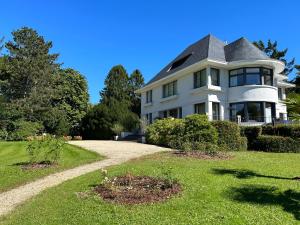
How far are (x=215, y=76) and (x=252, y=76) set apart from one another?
10.4 ft

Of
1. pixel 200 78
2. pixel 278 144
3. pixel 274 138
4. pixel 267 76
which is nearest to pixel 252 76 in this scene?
pixel 267 76

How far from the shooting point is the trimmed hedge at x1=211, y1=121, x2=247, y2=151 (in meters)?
19.6

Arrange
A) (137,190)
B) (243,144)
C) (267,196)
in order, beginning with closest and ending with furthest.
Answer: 1. (267,196)
2. (137,190)
3. (243,144)

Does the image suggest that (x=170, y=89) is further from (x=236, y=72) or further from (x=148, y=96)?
(x=236, y=72)

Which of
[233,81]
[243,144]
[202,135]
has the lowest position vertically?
[243,144]

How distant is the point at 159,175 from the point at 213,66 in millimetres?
20047

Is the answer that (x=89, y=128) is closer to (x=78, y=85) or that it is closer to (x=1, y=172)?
(x=78, y=85)

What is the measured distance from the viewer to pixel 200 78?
97.1 feet

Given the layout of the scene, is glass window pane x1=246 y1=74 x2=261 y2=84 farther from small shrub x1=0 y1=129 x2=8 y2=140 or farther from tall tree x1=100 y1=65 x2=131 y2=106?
tall tree x1=100 y1=65 x2=131 y2=106

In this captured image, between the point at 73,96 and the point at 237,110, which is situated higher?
the point at 73,96

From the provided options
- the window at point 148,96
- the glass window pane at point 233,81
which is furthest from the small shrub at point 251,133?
the window at point 148,96

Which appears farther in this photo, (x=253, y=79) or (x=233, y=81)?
(x=233, y=81)

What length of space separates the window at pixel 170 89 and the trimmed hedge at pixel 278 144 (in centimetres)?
1474

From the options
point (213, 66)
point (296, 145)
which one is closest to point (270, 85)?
point (213, 66)
